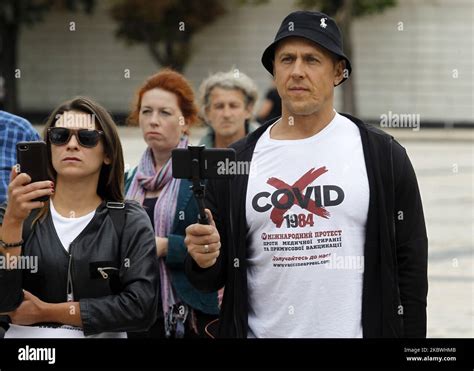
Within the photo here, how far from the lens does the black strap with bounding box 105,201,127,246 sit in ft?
11.9

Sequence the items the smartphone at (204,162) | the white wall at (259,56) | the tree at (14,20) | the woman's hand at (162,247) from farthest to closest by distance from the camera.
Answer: the tree at (14,20), the white wall at (259,56), the woman's hand at (162,247), the smartphone at (204,162)

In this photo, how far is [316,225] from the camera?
3.38 meters

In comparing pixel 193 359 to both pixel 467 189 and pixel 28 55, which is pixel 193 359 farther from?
pixel 28 55

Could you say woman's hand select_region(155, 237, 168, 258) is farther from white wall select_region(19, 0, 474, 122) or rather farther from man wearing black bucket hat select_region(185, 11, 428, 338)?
white wall select_region(19, 0, 474, 122)

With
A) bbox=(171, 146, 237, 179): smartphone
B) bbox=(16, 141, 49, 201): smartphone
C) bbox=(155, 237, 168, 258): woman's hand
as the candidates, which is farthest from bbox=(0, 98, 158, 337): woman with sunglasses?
bbox=(155, 237, 168, 258): woman's hand

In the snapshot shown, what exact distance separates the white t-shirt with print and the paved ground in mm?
2727

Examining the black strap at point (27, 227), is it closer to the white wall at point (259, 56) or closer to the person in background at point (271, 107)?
the person in background at point (271, 107)

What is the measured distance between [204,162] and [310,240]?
521mm

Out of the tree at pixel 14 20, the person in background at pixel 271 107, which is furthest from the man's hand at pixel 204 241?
the tree at pixel 14 20

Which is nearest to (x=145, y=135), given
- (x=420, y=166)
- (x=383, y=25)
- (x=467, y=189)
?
(x=467, y=189)

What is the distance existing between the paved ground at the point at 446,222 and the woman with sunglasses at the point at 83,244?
231cm

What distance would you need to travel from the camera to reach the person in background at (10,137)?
4.28 metres
